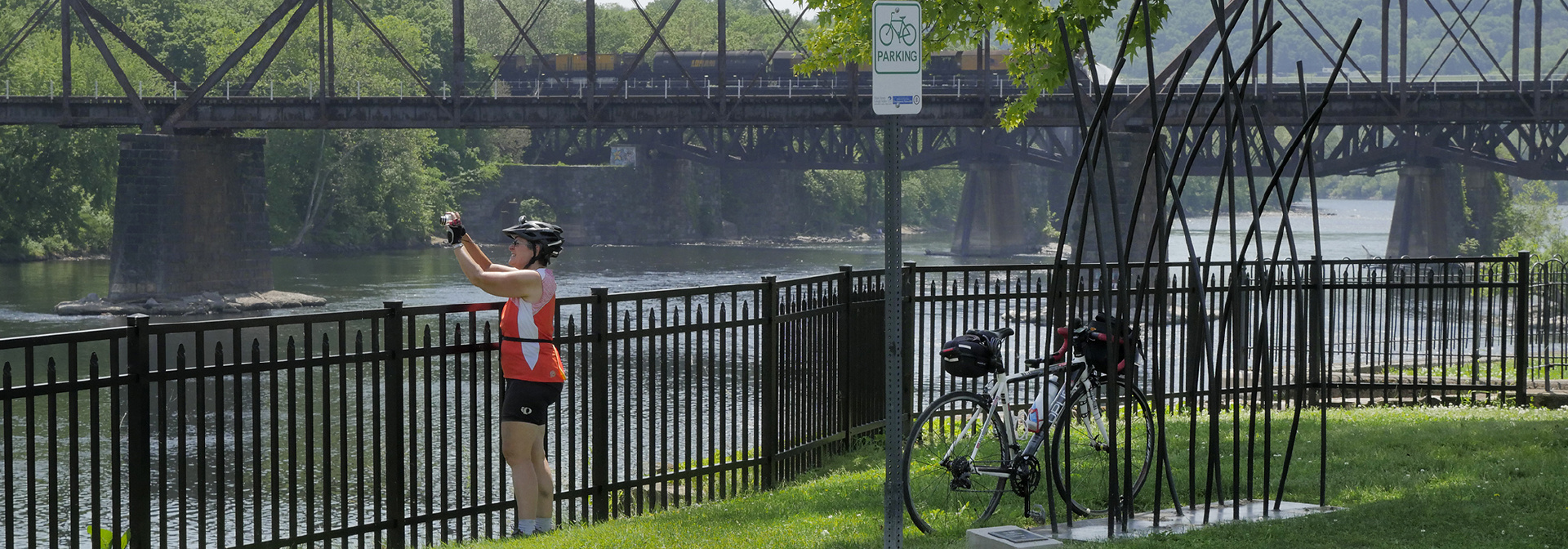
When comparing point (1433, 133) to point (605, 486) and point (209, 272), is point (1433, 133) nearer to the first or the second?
point (209, 272)

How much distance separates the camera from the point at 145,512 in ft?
21.2

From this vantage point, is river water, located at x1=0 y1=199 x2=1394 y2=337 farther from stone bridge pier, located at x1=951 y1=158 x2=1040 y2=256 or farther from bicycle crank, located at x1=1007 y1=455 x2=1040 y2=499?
bicycle crank, located at x1=1007 y1=455 x2=1040 y2=499

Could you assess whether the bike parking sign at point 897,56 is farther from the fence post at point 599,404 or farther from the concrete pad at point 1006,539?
the fence post at point 599,404

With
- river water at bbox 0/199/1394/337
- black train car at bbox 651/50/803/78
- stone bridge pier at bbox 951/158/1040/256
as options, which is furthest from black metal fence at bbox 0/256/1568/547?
black train car at bbox 651/50/803/78

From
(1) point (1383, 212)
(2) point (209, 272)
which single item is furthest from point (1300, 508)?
(1) point (1383, 212)

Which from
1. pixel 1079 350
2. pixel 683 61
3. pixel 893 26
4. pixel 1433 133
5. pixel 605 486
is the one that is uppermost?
pixel 683 61

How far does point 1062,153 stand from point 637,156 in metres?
28.3

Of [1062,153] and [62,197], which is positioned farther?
[1062,153]

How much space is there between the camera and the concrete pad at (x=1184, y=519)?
6.33 m

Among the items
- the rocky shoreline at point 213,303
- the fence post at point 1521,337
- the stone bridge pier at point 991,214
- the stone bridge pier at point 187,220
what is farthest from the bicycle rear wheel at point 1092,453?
the stone bridge pier at point 991,214

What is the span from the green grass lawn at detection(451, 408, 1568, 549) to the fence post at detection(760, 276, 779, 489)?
226 millimetres

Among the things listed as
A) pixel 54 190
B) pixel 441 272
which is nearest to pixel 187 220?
pixel 441 272

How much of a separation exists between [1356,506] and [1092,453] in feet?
5.46

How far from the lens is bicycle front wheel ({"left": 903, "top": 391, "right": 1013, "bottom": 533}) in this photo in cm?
697
